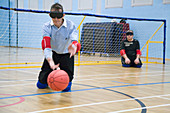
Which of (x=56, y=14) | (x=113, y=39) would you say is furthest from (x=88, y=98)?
(x=113, y=39)

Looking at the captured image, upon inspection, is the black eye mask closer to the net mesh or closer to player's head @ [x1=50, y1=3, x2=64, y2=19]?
player's head @ [x1=50, y1=3, x2=64, y2=19]

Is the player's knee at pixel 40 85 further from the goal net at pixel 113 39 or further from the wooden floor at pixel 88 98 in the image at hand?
the goal net at pixel 113 39

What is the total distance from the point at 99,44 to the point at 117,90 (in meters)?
9.64

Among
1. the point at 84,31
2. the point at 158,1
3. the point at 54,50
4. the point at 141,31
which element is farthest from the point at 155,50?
the point at 54,50

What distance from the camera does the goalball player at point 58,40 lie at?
399 cm

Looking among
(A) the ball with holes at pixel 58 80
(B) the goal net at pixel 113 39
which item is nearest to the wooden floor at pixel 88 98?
(A) the ball with holes at pixel 58 80

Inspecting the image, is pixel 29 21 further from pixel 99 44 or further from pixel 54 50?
pixel 54 50

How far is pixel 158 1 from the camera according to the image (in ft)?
42.6

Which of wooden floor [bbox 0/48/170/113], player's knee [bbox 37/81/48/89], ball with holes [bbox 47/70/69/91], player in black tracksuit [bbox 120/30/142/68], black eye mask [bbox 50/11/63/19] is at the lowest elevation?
wooden floor [bbox 0/48/170/113]

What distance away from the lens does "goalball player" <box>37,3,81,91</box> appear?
399 cm

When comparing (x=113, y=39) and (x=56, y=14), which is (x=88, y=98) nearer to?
(x=56, y=14)

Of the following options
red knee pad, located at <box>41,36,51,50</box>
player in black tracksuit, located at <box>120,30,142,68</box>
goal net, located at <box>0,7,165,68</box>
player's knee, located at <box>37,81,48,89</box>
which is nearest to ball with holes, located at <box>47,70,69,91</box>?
red knee pad, located at <box>41,36,51,50</box>

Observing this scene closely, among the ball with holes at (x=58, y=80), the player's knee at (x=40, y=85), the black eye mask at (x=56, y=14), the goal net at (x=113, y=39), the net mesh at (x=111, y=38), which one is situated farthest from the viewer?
the net mesh at (x=111, y=38)

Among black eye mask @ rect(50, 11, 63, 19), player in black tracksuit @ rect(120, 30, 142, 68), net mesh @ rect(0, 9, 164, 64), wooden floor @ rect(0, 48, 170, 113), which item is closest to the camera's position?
wooden floor @ rect(0, 48, 170, 113)
